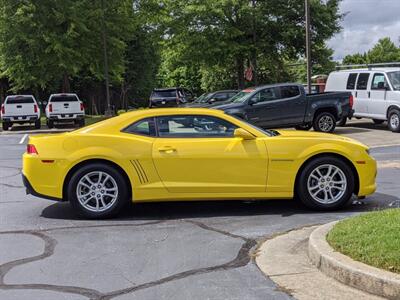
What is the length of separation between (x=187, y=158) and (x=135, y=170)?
0.66m

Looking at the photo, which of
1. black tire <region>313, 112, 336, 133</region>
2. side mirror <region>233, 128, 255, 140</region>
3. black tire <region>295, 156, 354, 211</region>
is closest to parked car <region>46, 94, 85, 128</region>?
black tire <region>313, 112, 336, 133</region>

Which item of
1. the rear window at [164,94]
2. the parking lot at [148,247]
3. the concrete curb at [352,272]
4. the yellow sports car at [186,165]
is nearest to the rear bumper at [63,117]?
the rear window at [164,94]

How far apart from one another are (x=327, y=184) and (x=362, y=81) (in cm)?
1290

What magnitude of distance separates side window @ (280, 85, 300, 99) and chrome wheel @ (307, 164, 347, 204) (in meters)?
11.0

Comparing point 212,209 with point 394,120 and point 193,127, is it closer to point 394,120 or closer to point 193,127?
point 193,127

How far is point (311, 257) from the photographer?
5.14 m

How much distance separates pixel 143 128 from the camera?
731 centimetres

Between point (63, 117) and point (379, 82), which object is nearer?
point (379, 82)

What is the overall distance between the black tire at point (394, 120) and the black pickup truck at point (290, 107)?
126cm

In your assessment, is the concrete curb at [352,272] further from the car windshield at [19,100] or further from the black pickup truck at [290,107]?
the car windshield at [19,100]

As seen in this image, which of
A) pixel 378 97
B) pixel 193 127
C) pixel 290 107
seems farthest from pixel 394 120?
pixel 193 127

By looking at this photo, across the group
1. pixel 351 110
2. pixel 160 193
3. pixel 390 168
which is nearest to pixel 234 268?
pixel 160 193

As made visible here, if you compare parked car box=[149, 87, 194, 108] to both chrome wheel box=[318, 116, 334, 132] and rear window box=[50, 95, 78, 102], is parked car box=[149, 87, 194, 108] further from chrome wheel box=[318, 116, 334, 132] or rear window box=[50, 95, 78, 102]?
chrome wheel box=[318, 116, 334, 132]

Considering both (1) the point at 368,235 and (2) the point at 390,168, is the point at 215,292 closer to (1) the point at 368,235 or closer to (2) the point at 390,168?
(1) the point at 368,235
